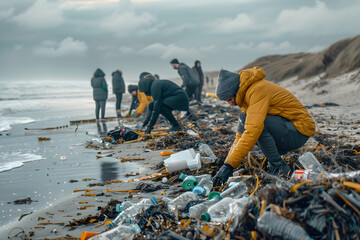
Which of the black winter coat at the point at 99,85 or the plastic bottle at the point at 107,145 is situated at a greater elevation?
the black winter coat at the point at 99,85

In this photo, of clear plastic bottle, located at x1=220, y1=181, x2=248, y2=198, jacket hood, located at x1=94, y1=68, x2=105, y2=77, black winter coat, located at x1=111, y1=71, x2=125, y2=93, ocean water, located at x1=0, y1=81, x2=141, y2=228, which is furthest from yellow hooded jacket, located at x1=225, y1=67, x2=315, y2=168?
black winter coat, located at x1=111, y1=71, x2=125, y2=93

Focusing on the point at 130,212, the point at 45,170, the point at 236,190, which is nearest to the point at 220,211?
the point at 236,190

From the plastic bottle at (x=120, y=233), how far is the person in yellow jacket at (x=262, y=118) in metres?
1.20

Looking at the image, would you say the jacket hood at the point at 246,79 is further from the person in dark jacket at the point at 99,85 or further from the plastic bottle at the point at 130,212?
the person in dark jacket at the point at 99,85

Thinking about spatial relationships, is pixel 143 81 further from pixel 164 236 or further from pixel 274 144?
pixel 164 236

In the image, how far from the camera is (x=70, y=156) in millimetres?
7125

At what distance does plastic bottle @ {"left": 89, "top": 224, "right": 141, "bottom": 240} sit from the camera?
271 centimetres

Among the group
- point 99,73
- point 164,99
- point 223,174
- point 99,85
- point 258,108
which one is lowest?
point 223,174

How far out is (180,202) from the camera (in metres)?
3.42

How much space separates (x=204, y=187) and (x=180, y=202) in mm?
539

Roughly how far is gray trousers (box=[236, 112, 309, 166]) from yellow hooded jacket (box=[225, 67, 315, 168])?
0.06m

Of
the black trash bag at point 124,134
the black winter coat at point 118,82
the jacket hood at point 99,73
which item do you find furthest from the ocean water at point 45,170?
the black winter coat at point 118,82

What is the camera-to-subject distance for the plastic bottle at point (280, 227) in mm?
2145

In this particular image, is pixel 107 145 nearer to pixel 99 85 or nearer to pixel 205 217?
pixel 205 217
